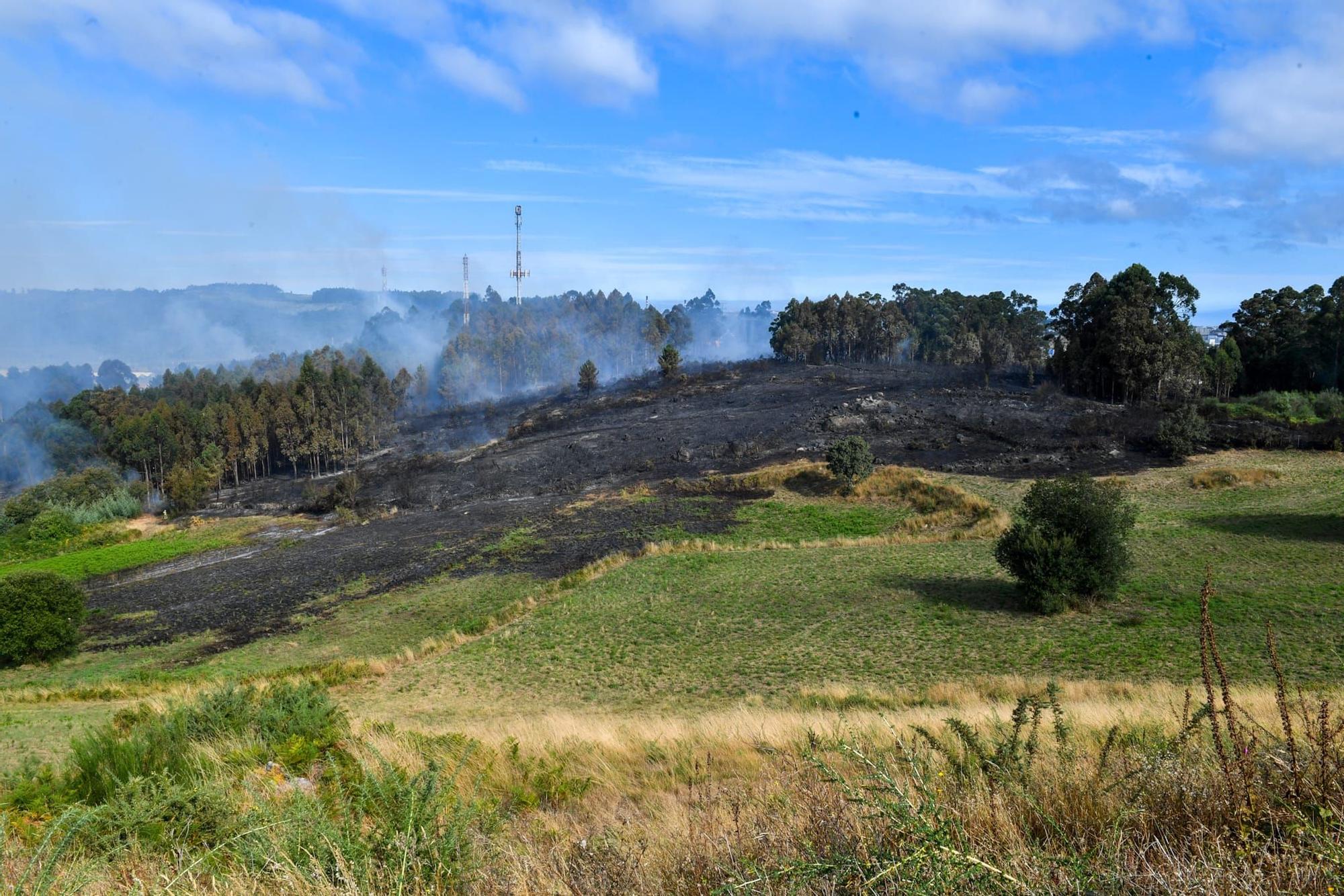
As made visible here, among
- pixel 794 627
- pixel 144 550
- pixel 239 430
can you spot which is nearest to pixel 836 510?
pixel 794 627

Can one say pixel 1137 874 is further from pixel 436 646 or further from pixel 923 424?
pixel 923 424

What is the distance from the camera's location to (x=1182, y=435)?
111 feet

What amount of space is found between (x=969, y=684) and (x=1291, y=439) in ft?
108

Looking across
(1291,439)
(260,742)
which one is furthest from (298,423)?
(1291,439)

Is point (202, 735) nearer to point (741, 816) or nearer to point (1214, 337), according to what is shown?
point (741, 816)

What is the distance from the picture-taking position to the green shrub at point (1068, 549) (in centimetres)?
1681

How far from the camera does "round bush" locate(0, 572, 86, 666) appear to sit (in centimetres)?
2098

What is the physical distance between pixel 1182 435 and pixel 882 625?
83.6 feet

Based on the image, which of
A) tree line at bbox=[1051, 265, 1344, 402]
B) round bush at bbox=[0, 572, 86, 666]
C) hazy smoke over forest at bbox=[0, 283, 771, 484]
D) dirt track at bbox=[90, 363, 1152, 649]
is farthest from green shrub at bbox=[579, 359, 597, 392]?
round bush at bbox=[0, 572, 86, 666]

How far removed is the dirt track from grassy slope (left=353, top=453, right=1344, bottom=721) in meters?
7.40

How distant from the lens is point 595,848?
368 cm

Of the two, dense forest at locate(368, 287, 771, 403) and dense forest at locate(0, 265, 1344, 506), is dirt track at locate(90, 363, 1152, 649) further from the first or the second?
dense forest at locate(368, 287, 771, 403)

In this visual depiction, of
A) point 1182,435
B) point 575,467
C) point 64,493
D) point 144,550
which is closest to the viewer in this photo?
point 1182,435

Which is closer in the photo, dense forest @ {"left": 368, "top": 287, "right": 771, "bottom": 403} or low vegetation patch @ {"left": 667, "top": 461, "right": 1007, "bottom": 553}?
low vegetation patch @ {"left": 667, "top": 461, "right": 1007, "bottom": 553}
